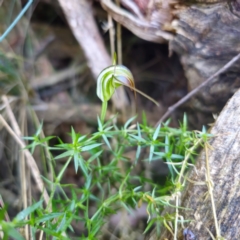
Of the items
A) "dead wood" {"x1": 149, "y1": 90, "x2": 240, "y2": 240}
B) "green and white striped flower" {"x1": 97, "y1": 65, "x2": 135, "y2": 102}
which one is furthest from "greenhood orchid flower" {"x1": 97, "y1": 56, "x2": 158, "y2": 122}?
"dead wood" {"x1": 149, "y1": 90, "x2": 240, "y2": 240}

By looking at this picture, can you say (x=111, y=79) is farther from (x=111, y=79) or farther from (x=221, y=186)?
(x=221, y=186)

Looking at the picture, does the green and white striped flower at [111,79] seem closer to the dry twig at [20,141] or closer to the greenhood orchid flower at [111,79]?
the greenhood orchid flower at [111,79]

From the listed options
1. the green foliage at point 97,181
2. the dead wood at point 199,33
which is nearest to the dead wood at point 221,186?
the green foliage at point 97,181

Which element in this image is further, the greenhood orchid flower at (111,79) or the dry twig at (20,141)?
the dry twig at (20,141)

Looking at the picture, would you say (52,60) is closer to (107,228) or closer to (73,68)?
(73,68)

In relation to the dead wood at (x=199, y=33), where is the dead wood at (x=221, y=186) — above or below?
below

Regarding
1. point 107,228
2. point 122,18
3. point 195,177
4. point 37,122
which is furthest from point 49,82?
point 195,177

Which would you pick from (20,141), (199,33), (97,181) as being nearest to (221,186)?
(97,181)

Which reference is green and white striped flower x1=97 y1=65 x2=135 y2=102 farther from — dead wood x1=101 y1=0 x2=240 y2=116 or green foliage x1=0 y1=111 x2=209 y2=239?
dead wood x1=101 y1=0 x2=240 y2=116
